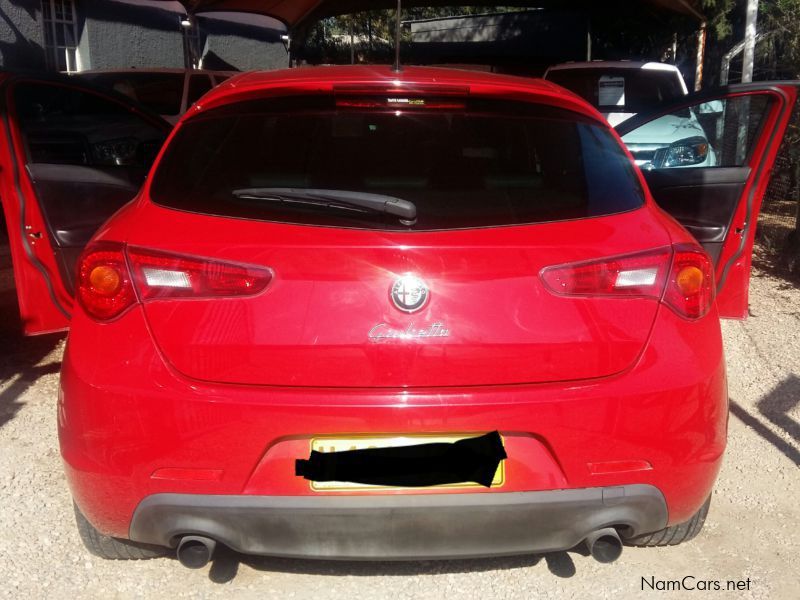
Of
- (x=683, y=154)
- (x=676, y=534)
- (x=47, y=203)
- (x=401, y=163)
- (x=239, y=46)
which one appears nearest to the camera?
(x=401, y=163)

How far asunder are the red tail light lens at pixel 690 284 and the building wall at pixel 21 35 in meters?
11.4

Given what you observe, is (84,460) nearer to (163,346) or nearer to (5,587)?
(163,346)

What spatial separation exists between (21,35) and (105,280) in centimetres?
1178

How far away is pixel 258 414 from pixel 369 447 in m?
0.30

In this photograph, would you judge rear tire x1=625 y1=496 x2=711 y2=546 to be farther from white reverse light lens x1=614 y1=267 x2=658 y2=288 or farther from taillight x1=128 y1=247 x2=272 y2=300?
taillight x1=128 y1=247 x2=272 y2=300

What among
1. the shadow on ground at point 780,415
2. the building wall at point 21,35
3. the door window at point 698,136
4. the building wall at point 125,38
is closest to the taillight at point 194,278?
the shadow on ground at point 780,415

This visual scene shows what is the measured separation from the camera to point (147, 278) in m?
2.25

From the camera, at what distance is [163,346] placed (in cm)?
221

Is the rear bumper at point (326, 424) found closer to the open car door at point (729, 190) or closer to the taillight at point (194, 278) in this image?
the taillight at point (194, 278)

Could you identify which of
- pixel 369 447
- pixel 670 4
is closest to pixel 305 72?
pixel 369 447

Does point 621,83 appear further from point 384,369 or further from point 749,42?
point 384,369

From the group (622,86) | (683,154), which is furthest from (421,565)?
(622,86)

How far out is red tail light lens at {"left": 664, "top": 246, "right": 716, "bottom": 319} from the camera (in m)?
2.34

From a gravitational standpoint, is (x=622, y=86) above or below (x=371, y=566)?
above
